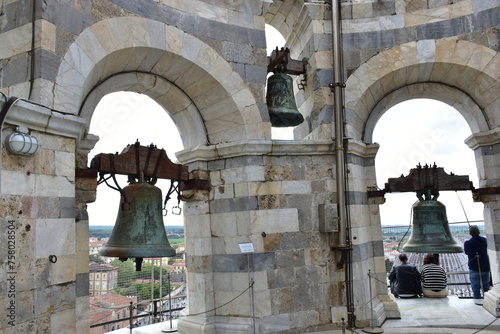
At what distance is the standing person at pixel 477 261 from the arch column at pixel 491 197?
38 centimetres

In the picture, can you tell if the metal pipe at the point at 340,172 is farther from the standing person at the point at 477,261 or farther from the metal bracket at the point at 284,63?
the standing person at the point at 477,261

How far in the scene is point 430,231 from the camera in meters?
5.34

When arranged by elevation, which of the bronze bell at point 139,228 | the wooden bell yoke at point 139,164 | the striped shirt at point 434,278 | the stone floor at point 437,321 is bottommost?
the stone floor at point 437,321

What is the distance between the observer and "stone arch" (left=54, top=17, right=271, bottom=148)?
12.6 feet

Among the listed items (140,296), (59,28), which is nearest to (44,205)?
(59,28)

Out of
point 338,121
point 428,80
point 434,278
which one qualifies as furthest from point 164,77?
point 434,278

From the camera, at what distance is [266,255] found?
16.3ft

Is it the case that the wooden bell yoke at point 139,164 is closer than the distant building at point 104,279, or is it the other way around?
the wooden bell yoke at point 139,164

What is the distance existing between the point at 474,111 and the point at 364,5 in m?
2.05

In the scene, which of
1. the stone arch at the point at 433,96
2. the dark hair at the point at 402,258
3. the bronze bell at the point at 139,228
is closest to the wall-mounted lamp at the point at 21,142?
the bronze bell at the point at 139,228

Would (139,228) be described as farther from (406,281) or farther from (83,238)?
(406,281)

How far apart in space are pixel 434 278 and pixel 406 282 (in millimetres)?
423

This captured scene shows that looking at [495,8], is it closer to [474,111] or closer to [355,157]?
[474,111]

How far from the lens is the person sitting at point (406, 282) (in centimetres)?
696
